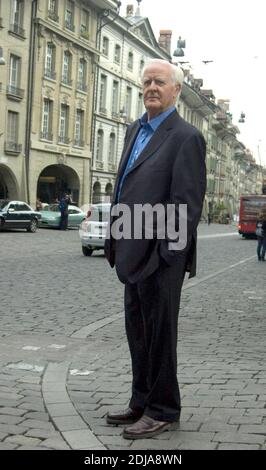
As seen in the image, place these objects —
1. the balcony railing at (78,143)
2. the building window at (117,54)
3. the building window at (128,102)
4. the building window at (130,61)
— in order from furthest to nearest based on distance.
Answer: the building window at (128,102), the building window at (130,61), the building window at (117,54), the balcony railing at (78,143)

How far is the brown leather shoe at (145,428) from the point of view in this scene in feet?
12.4

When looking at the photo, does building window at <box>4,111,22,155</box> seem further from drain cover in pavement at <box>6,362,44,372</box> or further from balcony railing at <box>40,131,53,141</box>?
drain cover in pavement at <box>6,362,44,372</box>

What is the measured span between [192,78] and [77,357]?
79020 mm

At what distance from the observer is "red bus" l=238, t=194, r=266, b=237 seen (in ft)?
128

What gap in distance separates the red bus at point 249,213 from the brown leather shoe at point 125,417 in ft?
115

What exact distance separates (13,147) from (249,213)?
14.6 metres

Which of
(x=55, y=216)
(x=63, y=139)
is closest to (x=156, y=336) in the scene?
(x=55, y=216)

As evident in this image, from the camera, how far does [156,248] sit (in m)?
3.71

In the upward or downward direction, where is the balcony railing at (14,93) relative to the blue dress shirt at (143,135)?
upward

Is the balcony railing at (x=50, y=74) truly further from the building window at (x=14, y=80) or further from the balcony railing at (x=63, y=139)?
the balcony railing at (x=63, y=139)

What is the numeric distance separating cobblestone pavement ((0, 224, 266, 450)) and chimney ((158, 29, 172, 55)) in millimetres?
60751

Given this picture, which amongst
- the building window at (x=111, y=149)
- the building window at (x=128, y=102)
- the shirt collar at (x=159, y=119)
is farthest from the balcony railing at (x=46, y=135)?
the shirt collar at (x=159, y=119)

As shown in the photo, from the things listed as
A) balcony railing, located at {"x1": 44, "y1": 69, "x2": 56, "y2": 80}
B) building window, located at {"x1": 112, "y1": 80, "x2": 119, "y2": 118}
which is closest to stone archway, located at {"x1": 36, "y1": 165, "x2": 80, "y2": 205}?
balcony railing, located at {"x1": 44, "y1": 69, "x2": 56, "y2": 80}
